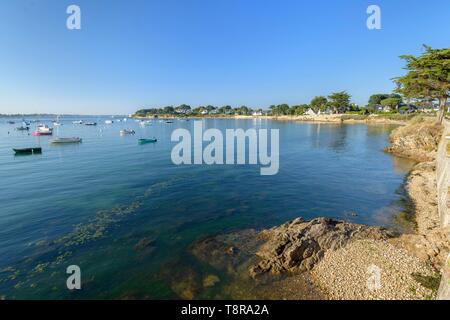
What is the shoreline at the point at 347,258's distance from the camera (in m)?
10.2

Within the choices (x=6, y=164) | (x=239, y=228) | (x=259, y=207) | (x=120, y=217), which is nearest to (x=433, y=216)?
(x=259, y=207)

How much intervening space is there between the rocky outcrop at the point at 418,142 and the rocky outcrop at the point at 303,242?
34.5m

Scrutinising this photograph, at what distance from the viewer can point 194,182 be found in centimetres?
2931

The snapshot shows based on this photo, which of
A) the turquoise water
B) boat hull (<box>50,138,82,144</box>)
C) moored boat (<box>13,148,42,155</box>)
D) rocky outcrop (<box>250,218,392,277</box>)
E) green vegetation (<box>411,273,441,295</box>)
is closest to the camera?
green vegetation (<box>411,273,441,295</box>)

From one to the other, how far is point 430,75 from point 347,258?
165 ft

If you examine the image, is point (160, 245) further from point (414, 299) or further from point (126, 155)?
point (126, 155)

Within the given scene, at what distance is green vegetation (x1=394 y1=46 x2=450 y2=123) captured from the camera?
42406mm

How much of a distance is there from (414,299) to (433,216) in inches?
460

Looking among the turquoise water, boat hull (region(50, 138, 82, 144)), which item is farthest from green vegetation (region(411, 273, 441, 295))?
boat hull (region(50, 138, 82, 144))

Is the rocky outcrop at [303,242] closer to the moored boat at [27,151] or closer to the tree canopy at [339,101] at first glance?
the moored boat at [27,151]

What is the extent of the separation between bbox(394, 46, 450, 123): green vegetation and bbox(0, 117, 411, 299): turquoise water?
1976 cm

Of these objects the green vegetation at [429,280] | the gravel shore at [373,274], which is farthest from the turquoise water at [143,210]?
the green vegetation at [429,280]

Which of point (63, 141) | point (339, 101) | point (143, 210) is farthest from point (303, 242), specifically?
point (339, 101)

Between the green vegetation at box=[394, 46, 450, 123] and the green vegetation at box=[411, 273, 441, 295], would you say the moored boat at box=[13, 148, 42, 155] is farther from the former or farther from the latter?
the green vegetation at box=[394, 46, 450, 123]
